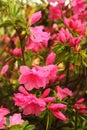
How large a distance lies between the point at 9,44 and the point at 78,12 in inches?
43.8

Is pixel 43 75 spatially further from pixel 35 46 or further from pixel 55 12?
pixel 55 12

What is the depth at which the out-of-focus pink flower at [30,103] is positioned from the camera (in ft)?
5.94

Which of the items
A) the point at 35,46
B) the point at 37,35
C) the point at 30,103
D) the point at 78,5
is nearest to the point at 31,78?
the point at 30,103

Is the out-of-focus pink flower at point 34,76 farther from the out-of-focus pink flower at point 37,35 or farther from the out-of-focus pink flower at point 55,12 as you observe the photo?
the out-of-focus pink flower at point 55,12

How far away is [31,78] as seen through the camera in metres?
1.91

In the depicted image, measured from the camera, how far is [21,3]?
219cm

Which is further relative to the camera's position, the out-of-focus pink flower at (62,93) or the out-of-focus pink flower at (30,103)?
the out-of-focus pink flower at (62,93)

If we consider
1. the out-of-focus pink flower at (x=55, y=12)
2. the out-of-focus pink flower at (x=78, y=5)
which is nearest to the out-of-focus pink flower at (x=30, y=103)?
the out-of-focus pink flower at (x=78, y=5)

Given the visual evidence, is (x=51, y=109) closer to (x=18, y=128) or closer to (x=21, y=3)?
(x=18, y=128)

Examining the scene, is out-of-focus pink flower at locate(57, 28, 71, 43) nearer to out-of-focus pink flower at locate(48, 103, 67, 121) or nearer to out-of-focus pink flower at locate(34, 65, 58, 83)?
out-of-focus pink flower at locate(34, 65, 58, 83)

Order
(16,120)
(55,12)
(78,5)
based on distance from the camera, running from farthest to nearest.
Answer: (55,12), (78,5), (16,120)

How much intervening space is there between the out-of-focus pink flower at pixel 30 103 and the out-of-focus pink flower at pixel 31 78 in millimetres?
71

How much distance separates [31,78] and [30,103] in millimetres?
142

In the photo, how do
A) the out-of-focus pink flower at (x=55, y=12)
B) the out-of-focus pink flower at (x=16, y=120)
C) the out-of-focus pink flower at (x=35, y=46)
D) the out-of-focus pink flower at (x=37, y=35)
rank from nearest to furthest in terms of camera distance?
the out-of-focus pink flower at (x=16, y=120) < the out-of-focus pink flower at (x=37, y=35) < the out-of-focus pink flower at (x=35, y=46) < the out-of-focus pink flower at (x=55, y=12)
